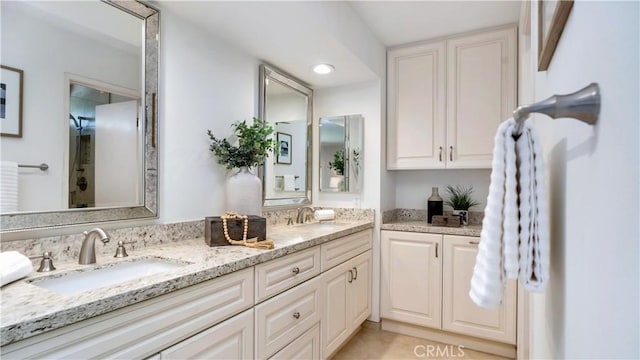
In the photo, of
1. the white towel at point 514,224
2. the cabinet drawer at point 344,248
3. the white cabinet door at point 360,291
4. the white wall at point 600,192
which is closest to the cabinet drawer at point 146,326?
the cabinet drawer at point 344,248

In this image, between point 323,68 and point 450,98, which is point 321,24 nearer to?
point 323,68

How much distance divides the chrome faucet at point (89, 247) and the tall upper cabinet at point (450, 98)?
2.18 metres

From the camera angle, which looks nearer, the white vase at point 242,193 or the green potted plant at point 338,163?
the white vase at point 242,193

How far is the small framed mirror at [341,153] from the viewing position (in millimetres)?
2830

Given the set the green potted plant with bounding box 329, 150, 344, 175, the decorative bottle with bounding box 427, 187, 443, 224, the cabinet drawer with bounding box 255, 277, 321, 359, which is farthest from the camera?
the green potted plant with bounding box 329, 150, 344, 175

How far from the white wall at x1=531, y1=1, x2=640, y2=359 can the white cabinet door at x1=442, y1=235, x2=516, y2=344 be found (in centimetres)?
188

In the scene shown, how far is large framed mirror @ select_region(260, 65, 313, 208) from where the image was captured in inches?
95.2

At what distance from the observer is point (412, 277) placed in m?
2.60

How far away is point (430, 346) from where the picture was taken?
2494mm

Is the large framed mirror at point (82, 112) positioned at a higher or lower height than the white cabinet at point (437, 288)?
higher

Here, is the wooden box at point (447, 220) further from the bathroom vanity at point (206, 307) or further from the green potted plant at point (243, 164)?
the green potted plant at point (243, 164)

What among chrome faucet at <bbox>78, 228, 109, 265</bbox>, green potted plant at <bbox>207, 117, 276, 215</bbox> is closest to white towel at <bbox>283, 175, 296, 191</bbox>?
green potted plant at <bbox>207, 117, 276, 215</bbox>

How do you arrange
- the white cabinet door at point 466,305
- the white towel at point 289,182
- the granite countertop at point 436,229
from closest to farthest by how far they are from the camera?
the white cabinet door at point 466,305
the granite countertop at point 436,229
the white towel at point 289,182

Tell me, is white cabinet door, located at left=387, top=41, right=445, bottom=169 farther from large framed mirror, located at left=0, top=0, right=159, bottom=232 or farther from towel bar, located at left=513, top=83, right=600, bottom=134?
towel bar, located at left=513, top=83, right=600, bottom=134
